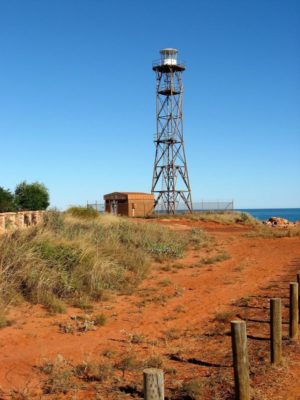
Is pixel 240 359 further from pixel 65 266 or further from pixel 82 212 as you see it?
pixel 82 212

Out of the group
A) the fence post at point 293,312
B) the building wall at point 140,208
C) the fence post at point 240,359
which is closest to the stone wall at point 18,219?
the fence post at point 293,312

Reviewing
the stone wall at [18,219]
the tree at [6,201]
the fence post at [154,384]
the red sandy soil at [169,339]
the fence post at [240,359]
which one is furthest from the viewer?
the tree at [6,201]

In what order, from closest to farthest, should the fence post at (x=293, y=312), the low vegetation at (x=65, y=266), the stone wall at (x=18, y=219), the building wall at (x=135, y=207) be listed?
the fence post at (x=293, y=312), the low vegetation at (x=65, y=266), the stone wall at (x=18, y=219), the building wall at (x=135, y=207)

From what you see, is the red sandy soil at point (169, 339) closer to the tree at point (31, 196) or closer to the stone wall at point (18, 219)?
the stone wall at point (18, 219)

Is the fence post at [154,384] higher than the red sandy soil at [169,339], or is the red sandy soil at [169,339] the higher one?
the fence post at [154,384]

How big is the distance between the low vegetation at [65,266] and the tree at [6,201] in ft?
26.0

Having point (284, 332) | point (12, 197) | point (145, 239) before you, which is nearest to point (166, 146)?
point (12, 197)

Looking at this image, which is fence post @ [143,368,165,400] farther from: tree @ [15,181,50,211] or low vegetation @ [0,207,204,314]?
tree @ [15,181,50,211]

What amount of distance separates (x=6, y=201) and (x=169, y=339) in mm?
19664

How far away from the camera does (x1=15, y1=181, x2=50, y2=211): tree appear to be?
3115 centimetres

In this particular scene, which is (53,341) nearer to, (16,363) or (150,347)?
(16,363)

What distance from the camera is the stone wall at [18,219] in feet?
52.4

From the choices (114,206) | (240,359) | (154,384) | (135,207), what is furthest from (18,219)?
(114,206)

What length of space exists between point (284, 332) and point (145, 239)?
11989 mm
